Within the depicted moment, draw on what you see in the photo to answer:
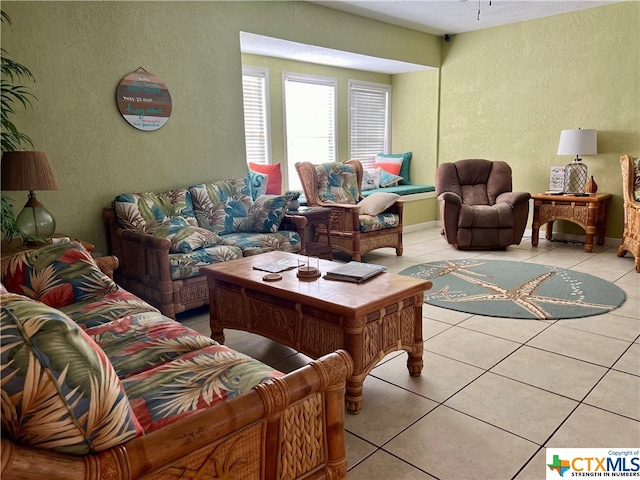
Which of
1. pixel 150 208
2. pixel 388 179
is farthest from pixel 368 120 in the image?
pixel 150 208

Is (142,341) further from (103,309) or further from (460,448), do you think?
(460,448)

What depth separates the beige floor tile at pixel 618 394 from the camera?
208 cm

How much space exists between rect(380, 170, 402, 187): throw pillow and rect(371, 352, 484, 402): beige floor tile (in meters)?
4.11

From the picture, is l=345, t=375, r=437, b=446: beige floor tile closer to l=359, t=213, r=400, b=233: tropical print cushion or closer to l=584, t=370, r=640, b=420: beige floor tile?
l=584, t=370, r=640, b=420: beige floor tile

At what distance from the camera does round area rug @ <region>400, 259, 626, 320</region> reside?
3314 millimetres

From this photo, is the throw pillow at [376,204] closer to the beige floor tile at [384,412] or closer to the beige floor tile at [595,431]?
the beige floor tile at [384,412]

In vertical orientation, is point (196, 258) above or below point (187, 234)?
below

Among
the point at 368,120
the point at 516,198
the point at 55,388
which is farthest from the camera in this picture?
the point at 368,120

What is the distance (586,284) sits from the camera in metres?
3.88

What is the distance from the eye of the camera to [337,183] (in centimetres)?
525

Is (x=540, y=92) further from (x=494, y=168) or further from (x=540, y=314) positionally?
(x=540, y=314)

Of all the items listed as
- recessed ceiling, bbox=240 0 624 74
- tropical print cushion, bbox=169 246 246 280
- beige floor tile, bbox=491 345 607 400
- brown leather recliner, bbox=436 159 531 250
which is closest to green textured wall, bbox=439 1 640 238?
recessed ceiling, bbox=240 0 624 74

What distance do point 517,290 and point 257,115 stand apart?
133 inches

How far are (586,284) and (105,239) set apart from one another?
3.84 meters
